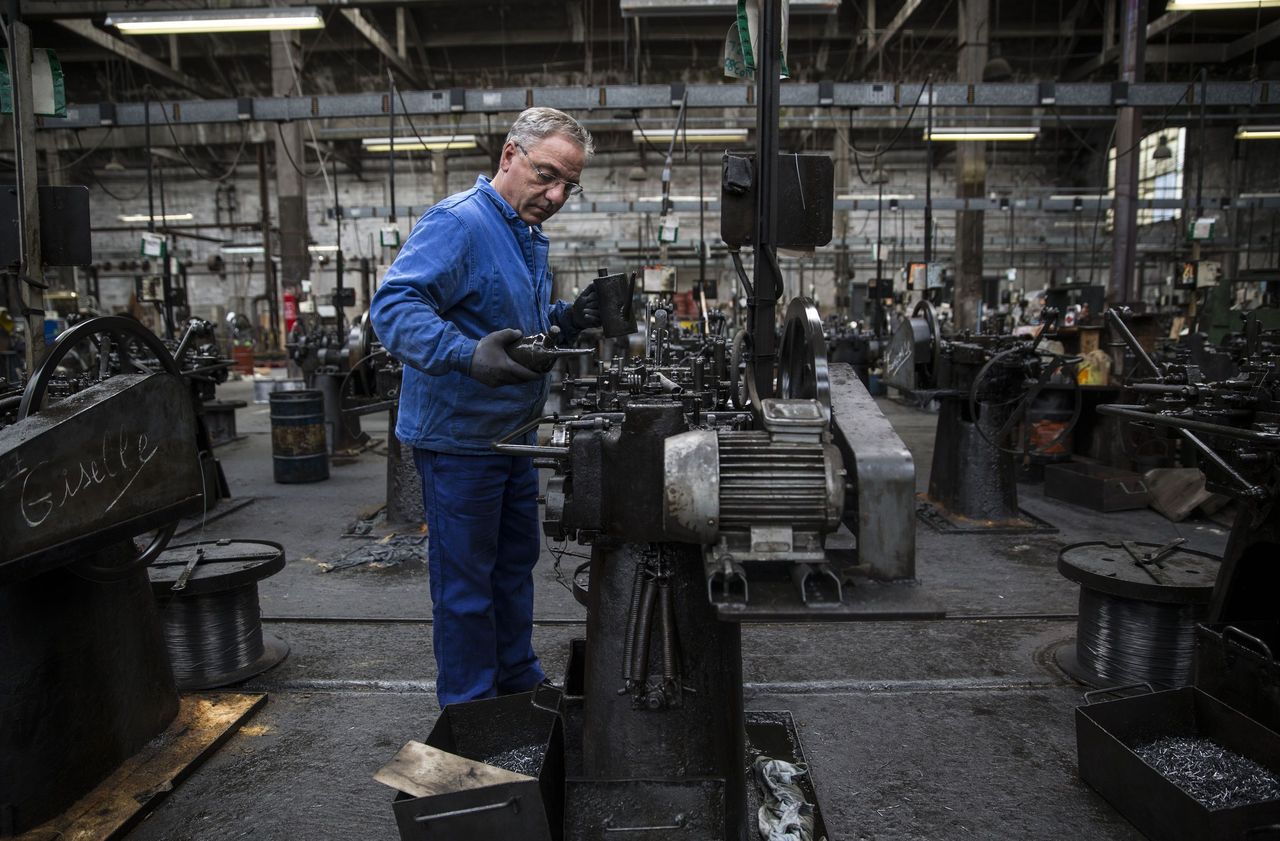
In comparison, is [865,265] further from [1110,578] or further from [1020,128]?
[1110,578]

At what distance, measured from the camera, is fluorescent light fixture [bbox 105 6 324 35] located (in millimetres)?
5691

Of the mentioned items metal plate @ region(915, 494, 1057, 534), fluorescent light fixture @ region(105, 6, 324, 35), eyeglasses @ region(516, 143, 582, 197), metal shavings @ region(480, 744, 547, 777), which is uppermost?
fluorescent light fixture @ region(105, 6, 324, 35)

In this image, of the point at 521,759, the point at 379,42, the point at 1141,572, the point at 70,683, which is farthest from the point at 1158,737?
the point at 379,42

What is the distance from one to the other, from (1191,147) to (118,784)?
16.1 meters

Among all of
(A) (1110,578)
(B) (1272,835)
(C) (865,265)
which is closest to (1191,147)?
(C) (865,265)

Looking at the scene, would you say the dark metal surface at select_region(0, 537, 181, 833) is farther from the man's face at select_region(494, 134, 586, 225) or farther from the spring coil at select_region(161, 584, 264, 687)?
the man's face at select_region(494, 134, 586, 225)

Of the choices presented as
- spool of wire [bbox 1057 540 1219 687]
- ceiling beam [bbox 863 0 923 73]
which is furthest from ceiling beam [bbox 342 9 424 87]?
spool of wire [bbox 1057 540 1219 687]

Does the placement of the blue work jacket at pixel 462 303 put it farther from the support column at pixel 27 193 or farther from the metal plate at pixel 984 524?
the metal plate at pixel 984 524

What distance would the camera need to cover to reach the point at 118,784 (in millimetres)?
1829

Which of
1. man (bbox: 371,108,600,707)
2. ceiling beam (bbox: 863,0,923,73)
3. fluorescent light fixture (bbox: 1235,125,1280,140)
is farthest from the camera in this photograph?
ceiling beam (bbox: 863,0,923,73)

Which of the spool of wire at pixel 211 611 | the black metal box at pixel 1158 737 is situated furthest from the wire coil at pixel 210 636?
the black metal box at pixel 1158 737

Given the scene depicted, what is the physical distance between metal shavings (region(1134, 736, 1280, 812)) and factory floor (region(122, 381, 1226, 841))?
158 millimetres

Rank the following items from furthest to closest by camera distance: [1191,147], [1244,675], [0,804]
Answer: [1191,147] < [1244,675] < [0,804]

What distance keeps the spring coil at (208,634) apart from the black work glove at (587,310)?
1.39 meters
